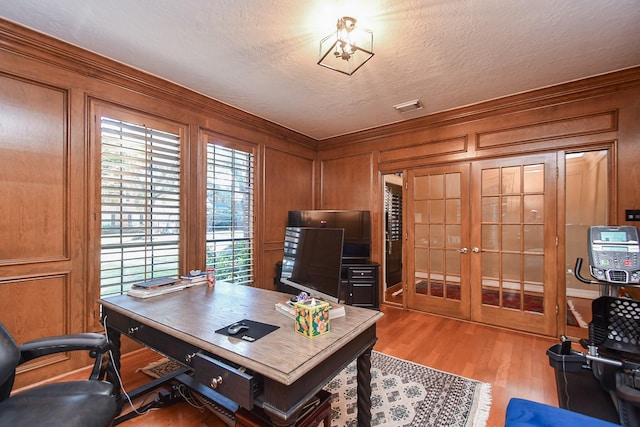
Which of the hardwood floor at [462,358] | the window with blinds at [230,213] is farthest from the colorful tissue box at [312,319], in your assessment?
the window with blinds at [230,213]

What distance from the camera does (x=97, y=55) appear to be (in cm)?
239

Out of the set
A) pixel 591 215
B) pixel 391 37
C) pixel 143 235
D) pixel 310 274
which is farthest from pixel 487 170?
pixel 143 235

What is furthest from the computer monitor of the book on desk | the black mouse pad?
the book on desk

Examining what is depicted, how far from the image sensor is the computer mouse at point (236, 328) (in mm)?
1298

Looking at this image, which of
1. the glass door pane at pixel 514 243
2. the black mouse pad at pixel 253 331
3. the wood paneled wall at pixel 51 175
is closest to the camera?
the black mouse pad at pixel 253 331

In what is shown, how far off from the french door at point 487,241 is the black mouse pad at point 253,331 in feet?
9.88

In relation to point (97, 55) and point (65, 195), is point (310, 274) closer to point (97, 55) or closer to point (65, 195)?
point (65, 195)

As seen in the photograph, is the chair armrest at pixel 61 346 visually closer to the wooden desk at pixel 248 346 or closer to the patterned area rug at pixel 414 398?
the wooden desk at pixel 248 346

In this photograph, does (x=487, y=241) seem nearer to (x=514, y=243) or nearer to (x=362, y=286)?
(x=514, y=243)

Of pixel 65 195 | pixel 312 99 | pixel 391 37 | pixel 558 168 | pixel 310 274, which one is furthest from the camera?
pixel 312 99

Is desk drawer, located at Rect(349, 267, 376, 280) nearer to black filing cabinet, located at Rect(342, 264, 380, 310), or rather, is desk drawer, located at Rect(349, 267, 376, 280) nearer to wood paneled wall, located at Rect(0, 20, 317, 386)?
black filing cabinet, located at Rect(342, 264, 380, 310)

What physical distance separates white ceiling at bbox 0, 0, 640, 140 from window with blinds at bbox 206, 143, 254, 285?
78 cm

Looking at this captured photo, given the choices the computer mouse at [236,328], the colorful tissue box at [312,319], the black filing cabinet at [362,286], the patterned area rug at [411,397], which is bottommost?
the patterned area rug at [411,397]

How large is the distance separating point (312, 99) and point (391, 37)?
1.28 m
